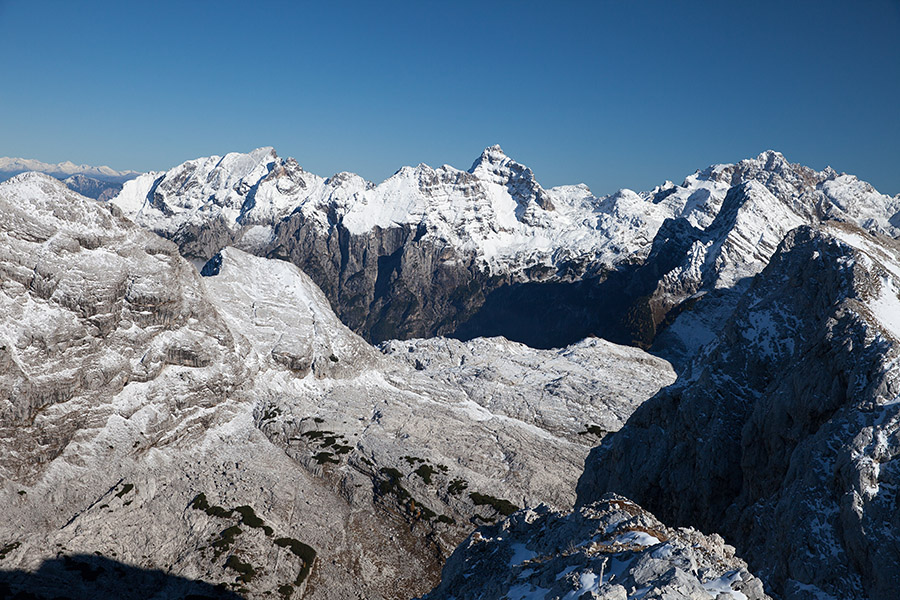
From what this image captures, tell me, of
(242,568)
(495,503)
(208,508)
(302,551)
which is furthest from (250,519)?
(495,503)

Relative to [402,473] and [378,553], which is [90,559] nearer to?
[378,553]

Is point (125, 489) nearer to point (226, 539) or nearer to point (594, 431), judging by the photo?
point (226, 539)

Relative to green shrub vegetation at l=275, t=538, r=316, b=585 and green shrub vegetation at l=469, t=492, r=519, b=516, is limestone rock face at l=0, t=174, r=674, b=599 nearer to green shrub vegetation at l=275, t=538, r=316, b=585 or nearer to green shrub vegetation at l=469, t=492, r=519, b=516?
green shrub vegetation at l=275, t=538, r=316, b=585

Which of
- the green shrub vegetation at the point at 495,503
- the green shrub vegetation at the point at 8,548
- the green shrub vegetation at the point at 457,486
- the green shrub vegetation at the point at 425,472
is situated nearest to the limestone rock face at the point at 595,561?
the green shrub vegetation at the point at 495,503

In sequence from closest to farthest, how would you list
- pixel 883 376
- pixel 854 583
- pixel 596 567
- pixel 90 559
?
pixel 596 567 → pixel 854 583 → pixel 883 376 → pixel 90 559

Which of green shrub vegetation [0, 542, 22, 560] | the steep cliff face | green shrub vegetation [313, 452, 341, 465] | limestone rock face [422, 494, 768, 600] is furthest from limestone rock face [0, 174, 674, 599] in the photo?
limestone rock face [422, 494, 768, 600]

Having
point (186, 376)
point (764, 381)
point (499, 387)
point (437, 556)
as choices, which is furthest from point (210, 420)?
point (764, 381)

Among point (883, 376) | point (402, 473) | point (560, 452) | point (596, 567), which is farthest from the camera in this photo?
point (560, 452)

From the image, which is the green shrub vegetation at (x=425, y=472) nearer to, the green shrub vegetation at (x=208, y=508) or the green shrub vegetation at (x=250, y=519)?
the green shrub vegetation at (x=250, y=519)
